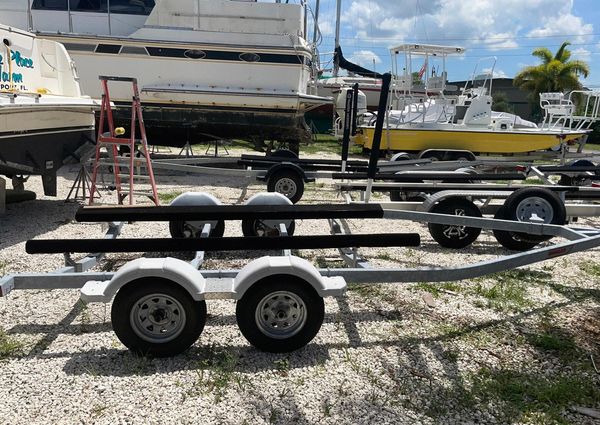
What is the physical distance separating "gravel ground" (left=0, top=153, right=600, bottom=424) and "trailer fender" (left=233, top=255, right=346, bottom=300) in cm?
48

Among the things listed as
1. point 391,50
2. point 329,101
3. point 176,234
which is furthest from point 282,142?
point 176,234

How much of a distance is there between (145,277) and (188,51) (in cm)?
872

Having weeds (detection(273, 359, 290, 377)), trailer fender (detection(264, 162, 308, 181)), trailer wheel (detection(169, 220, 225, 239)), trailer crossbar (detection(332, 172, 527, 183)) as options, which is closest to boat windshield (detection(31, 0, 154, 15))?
trailer fender (detection(264, 162, 308, 181))

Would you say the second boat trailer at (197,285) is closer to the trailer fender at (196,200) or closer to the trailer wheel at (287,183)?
the trailer fender at (196,200)

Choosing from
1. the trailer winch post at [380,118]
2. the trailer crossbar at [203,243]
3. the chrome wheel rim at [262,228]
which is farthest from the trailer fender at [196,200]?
the trailer crossbar at [203,243]

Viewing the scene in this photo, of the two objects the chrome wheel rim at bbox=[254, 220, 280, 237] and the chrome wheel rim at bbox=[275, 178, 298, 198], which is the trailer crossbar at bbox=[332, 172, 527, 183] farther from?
the chrome wheel rim at bbox=[254, 220, 280, 237]

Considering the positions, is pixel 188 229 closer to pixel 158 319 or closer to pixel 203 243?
pixel 203 243

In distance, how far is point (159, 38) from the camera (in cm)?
1044

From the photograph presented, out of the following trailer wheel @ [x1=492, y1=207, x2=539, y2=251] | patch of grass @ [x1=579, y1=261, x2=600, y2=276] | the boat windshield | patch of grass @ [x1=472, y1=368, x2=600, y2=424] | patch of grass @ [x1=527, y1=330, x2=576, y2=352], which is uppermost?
the boat windshield

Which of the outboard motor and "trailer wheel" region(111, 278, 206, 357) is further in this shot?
the outboard motor

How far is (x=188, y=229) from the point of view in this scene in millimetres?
4934

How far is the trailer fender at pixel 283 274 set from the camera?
292 centimetres

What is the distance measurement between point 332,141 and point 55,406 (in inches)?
838

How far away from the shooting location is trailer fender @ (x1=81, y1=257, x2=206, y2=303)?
2.83 metres
